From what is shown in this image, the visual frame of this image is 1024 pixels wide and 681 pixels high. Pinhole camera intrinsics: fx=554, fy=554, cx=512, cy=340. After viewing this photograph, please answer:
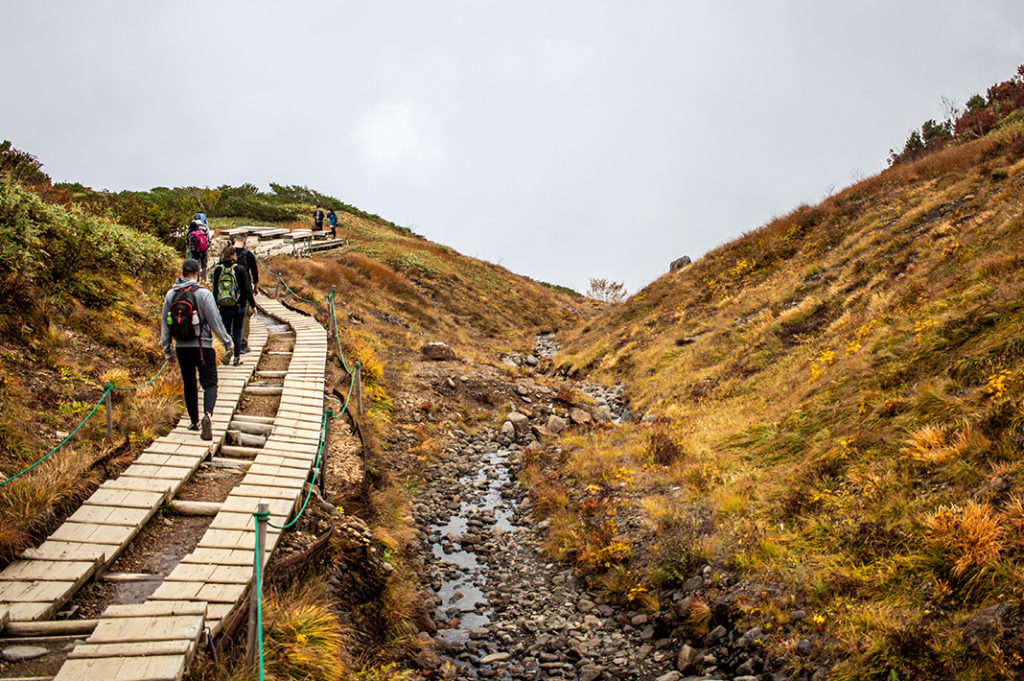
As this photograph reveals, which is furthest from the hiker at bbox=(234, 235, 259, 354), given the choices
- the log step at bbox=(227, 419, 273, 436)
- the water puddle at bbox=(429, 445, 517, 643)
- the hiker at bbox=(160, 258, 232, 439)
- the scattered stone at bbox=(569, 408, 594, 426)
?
the scattered stone at bbox=(569, 408, 594, 426)

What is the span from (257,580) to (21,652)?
65.6 inches

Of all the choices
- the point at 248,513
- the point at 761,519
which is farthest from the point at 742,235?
the point at 248,513

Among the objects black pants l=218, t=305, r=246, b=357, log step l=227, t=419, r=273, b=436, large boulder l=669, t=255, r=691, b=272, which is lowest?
log step l=227, t=419, r=273, b=436

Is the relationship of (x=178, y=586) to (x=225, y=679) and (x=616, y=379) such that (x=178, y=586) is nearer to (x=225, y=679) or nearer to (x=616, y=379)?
(x=225, y=679)

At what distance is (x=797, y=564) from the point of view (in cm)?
665

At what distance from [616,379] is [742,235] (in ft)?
41.2

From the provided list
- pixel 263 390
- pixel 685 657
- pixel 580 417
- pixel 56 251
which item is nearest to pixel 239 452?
pixel 263 390

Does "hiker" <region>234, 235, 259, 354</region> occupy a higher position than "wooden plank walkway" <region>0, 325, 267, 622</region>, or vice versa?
"hiker" <region>234, 235, 259, 354</region>

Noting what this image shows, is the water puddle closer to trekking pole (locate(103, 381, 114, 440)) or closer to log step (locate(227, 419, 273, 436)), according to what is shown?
log step (locate(227, 419, 273, 436))

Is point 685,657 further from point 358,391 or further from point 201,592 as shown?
point 358,391

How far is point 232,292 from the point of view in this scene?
399 inches

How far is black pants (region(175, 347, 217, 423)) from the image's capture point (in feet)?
24.4

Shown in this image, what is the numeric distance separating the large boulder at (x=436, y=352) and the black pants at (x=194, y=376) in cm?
1179

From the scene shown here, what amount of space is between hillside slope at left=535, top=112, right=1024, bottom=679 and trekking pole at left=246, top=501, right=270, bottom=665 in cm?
508
